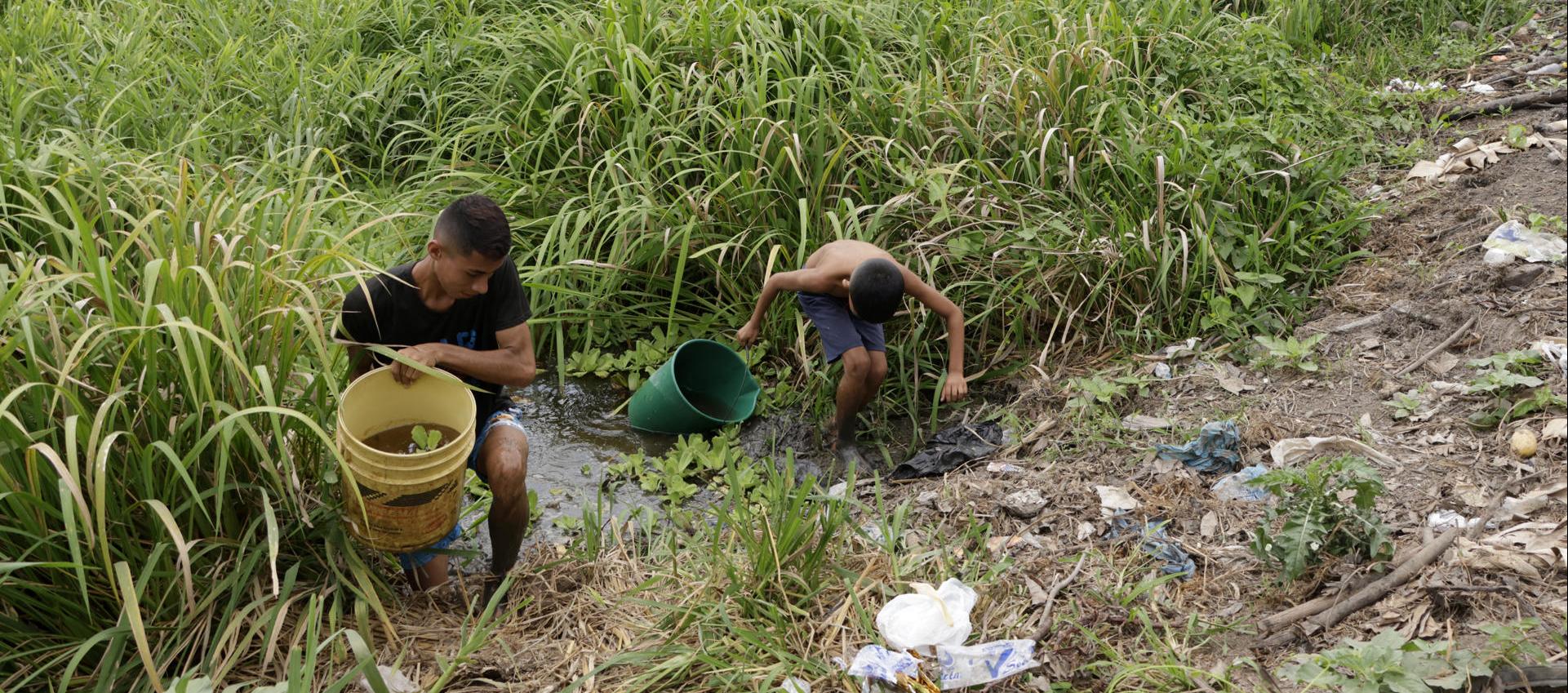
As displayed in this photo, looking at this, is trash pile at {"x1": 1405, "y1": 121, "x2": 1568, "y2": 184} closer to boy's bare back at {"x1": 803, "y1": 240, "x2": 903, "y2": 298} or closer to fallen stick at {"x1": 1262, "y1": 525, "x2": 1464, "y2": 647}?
boy's bare back at {"x1": 803, "y1": 240, "x2": 903, "y2": 298}

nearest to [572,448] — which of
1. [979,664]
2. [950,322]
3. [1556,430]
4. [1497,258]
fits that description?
[950,322]

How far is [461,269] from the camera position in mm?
2910

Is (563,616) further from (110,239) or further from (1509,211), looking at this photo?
(1509,211)

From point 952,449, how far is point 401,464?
2.02 meters

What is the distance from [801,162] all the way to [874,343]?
35.0 inches

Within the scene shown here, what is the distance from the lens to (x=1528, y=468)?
297cm

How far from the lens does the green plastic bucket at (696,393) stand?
4.24 metres

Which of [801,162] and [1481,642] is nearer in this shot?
[1481,642]

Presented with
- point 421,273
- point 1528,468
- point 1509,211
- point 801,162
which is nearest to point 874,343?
point 801,162

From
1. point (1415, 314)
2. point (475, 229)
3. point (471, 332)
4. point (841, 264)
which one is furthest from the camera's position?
point (841, 264)

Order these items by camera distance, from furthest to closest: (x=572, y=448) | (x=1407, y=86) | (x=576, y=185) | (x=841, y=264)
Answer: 1. (x=1407, y=86)
2. (x=576, y=185)
3. (x=572, y=448)
4. (x=841, y=264)

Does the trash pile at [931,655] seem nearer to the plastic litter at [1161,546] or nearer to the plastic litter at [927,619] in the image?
the plastic litter at [927,619]

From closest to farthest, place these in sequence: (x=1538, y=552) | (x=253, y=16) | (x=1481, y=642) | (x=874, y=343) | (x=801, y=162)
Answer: (x=1481, y=642) → (x=1538, y=552) → (x=874, y=343) → (x=801, y=162) → (x=253, y=16)

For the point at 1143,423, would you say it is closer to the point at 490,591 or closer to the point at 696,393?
the point at 696,393
